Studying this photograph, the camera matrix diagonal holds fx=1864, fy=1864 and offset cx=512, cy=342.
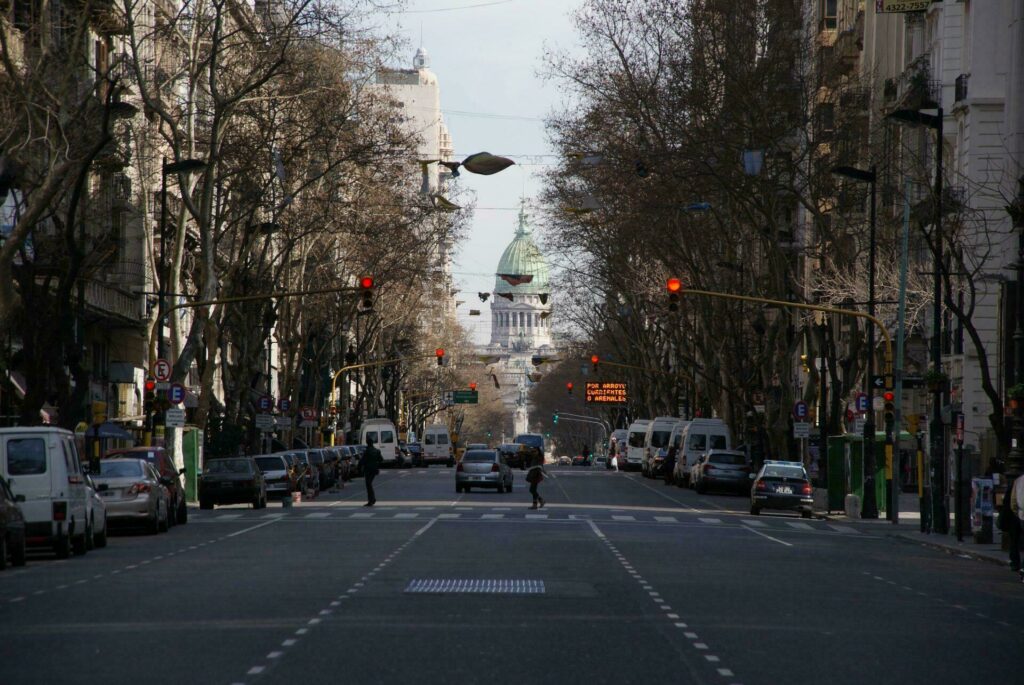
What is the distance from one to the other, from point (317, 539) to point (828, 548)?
873 cm

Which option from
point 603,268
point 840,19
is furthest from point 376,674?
point 840,19

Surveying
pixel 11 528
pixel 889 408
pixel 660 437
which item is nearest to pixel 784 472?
pixel 889 408

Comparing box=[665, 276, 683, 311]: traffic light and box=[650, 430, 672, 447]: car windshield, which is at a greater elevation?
box=[665, 276, 683, 311]: traffic light

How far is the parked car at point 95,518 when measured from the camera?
2947 cm

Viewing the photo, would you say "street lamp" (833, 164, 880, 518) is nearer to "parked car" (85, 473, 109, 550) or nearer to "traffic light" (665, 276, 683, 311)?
"traffic light" (665, 276, 683, 311)

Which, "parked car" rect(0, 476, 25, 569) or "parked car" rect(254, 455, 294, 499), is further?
"parked car" rect(254, 455, 294, 499)

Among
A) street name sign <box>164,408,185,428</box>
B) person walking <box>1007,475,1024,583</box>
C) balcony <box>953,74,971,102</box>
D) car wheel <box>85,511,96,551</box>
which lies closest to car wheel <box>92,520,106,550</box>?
car wheel <box>85,511,96,551</box>

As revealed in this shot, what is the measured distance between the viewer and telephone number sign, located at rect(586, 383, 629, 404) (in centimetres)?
12406

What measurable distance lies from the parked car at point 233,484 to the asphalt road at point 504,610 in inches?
472

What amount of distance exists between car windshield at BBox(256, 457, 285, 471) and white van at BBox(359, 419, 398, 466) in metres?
47.1

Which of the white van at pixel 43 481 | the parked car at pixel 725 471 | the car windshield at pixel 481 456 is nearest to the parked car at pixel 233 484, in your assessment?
the car windshield at pixel 481 456

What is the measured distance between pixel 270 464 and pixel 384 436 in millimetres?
48341

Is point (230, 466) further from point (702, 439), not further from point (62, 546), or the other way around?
point (702, 439)

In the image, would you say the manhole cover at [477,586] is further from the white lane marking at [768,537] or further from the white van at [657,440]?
the white van at [657,440]
